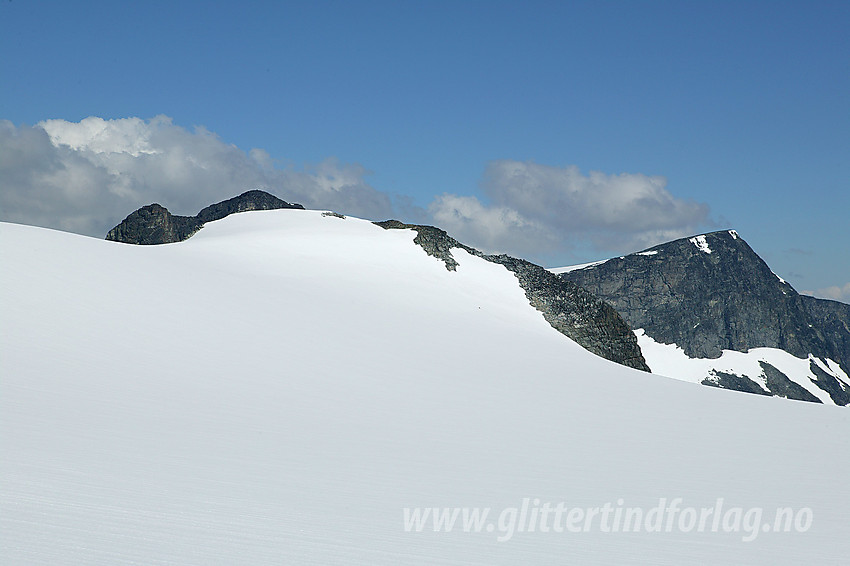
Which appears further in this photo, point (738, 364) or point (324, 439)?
point (738, 364)

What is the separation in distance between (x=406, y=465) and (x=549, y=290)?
2668cm

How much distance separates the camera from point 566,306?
107 ft

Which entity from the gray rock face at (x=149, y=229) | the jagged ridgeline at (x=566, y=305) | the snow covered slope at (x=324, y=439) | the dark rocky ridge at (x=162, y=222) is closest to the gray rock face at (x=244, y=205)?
the dark rocky ridge at (x=162, y=222)

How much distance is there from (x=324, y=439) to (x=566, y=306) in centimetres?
2518

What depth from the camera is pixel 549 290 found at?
111 feet

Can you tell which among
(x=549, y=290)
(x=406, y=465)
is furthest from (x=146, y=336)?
(x=549, y=290)

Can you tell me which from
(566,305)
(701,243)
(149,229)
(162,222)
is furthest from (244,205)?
(701,243)

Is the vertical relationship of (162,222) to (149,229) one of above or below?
above

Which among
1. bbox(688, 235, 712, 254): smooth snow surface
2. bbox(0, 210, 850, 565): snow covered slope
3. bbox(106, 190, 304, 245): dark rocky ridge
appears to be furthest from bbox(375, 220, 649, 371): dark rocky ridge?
bbox(688, 235, 712, 254): smooth snow surface

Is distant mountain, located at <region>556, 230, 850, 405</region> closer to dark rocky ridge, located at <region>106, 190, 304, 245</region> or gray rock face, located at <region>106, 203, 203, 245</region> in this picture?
dark rocky ridge, located at <region>106, 190, 304, 245</region>

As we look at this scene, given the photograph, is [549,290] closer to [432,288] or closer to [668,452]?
[432,288]

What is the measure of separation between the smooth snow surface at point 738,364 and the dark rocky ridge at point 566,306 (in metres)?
77.7

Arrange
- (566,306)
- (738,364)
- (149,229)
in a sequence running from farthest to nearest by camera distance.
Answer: (738,364), (149,229), (566,306)

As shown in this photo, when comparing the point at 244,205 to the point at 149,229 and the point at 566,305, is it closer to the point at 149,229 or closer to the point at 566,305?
the point at 149,229
